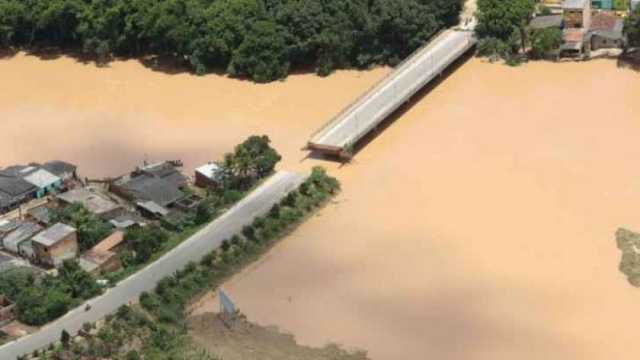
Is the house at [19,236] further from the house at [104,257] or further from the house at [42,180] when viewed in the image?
the house at [42,180]

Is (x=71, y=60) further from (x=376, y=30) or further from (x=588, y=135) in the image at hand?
(x=588, y=135)

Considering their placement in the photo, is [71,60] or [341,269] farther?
[71,60]

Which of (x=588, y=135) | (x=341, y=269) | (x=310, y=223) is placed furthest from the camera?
(x=588, y=135)

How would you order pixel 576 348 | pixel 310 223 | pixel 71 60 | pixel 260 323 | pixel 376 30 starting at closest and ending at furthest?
pixel 576 348 < pixel 260 323 < pixel 310 223 < pixel 376 30 < pixel 71 60

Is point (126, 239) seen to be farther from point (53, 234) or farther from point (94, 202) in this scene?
point (94, 202)

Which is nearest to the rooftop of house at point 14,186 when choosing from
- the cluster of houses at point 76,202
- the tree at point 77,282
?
the cluster of houses at point 76,202

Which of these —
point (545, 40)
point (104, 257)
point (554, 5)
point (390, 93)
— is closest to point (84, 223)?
point (104, 257)

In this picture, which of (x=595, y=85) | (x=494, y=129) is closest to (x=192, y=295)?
(x=494, y=129)
